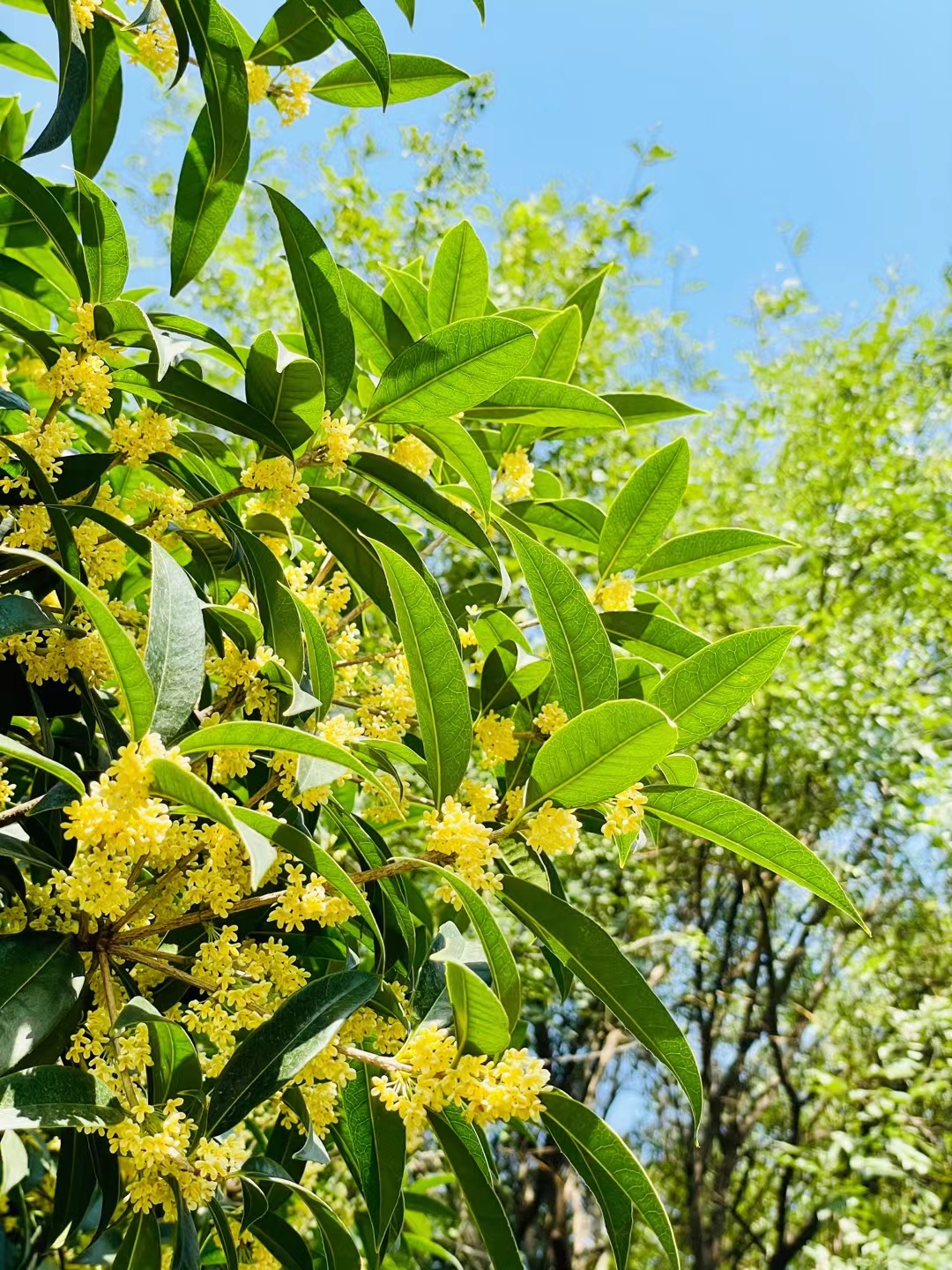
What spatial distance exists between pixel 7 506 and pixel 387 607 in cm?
40

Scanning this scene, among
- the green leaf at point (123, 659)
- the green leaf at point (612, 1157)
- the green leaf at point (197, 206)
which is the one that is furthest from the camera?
the green leaf at point (197, 206)

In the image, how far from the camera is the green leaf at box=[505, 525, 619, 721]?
3.03 ft

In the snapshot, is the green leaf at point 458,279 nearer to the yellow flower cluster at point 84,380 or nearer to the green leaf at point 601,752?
the yellow flower cluster at point 84,380

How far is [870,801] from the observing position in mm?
4312

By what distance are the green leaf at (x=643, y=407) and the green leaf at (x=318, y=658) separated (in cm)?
60

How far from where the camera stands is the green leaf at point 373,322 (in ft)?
4.15

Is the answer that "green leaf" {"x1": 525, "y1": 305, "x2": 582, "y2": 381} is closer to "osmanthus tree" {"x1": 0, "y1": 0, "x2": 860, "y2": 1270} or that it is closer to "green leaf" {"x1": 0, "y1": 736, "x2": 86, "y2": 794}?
"osmanthus tree" {"x1": 0, "y1": 0, "x2": 860, "y2": 1270}

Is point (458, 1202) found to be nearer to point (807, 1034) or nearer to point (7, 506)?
point (807, 1034)

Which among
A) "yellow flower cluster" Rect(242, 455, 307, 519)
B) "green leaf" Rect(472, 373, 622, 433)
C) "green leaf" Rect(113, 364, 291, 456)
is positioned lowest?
"yellow flower cluster" Rect(242, 455, 307, 519)

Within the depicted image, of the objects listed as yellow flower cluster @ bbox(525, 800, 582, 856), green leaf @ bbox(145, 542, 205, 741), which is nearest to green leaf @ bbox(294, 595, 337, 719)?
green leaf @ bbox(145, 542, 205, 741)

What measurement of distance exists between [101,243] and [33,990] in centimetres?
75

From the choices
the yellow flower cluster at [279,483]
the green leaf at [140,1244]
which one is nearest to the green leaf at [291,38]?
the yellow flower cluster at [279,483]

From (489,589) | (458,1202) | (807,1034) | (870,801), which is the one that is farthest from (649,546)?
(458,1202)

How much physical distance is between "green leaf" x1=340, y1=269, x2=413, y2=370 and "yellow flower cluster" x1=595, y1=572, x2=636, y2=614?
1.25 ft
